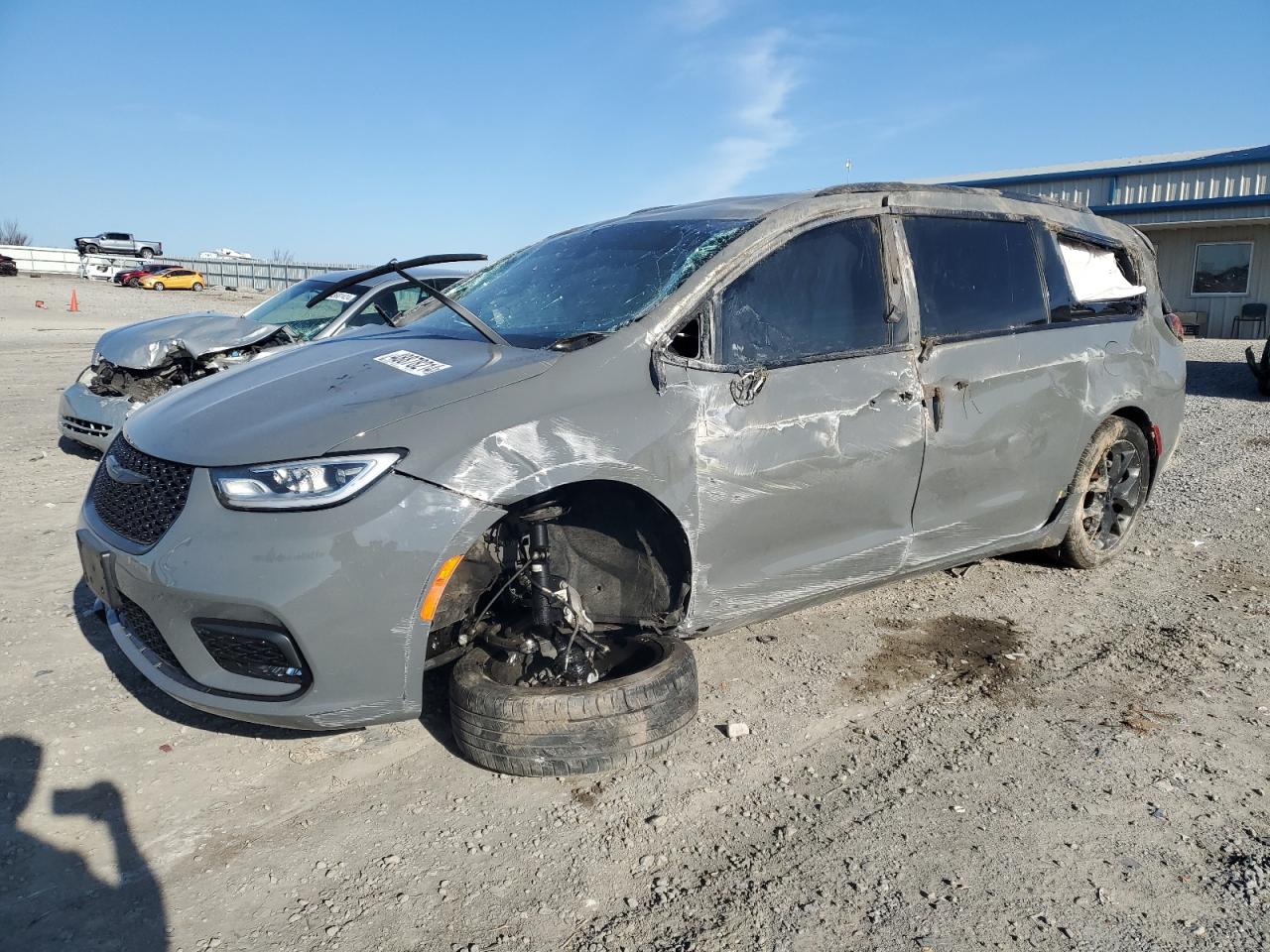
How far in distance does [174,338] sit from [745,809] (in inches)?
247

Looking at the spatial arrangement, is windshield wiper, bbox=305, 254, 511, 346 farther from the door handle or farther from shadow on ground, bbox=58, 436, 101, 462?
shadow on ground, bbox=58, 436, 101, 462

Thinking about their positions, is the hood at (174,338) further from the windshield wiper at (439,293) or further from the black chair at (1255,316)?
the black chair at (1255,316)

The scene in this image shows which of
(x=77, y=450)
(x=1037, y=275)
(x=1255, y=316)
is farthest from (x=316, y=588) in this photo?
(x=1255, y=316)

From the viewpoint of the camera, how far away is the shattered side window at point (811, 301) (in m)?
3.40

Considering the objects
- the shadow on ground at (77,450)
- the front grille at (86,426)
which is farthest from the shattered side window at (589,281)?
the shadow on ground at (77,450)

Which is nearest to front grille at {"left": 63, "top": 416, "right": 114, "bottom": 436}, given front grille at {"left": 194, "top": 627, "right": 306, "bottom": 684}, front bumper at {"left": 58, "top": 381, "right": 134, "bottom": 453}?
front bumper at {"left": 58, "top": 381, "right": 134, "bottom": 453}

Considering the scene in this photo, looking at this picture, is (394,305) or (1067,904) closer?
(1067,904)

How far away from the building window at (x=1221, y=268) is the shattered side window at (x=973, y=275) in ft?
69.9

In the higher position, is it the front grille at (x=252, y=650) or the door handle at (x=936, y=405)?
the door handle at (x=936, y=405)

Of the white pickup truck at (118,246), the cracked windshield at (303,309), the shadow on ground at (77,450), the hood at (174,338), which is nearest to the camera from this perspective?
the hood at (174,338)

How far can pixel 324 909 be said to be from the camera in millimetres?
2465

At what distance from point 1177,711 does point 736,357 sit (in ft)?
6.98

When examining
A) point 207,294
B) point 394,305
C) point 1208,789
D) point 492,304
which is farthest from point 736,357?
point 207,294

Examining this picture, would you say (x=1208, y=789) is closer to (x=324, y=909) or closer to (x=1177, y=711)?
(x=1177, y=711)
